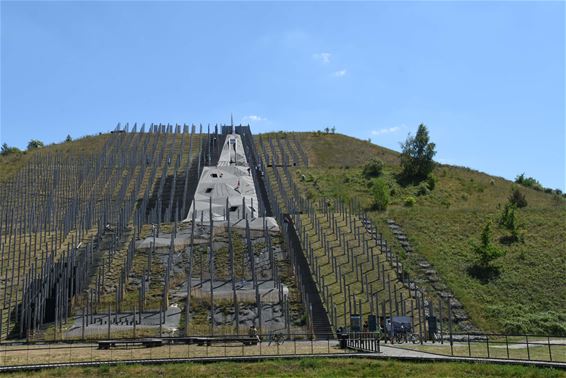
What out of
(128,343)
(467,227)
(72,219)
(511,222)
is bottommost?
(128,343)

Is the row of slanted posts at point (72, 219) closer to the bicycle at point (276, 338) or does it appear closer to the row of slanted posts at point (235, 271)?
the row of slanted posts at point (235, 271)

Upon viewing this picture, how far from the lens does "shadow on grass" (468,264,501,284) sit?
36031 mm

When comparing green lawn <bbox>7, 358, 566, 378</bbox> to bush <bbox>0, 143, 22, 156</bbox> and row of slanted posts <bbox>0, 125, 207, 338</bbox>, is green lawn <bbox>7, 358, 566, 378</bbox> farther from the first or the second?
bush <bbox>0, 143, 22, 156</bbox>

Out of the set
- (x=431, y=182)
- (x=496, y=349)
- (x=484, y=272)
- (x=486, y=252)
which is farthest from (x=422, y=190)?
(x=496, y=349)

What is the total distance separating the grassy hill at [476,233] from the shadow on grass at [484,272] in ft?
0.44

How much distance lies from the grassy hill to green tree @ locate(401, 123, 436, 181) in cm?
164

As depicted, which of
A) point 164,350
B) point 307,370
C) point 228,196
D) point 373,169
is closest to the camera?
point 307,370

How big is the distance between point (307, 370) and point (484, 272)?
19.7 meters

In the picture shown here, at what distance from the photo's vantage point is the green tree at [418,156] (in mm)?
63219

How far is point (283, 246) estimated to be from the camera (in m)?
38.5

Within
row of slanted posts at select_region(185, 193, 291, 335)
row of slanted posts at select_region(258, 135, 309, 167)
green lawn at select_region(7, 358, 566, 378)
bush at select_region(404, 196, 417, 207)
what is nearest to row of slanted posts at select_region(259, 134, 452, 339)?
row of slanted posts at select_region(185, 193, 291, 335)

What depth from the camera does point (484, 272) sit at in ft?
120

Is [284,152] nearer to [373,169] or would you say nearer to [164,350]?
[373,169]

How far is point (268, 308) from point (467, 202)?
97.9 ft
